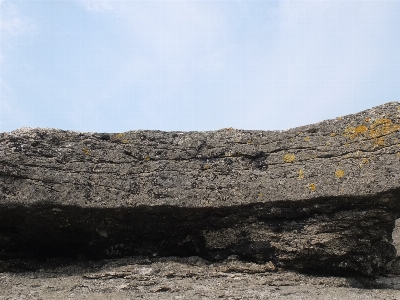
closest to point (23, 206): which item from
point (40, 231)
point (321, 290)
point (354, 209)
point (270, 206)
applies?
point (40, 231)

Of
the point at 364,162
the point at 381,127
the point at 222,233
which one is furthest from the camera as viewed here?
the point at 222,233

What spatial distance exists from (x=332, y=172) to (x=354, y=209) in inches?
20.8

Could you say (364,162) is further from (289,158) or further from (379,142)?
(289,158)

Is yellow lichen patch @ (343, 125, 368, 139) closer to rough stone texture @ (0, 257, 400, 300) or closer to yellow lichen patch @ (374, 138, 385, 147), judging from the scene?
yellow lichen patch @ (374, 138, 385, 147)

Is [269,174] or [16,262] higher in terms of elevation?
[269,174]

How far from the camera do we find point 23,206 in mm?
6047

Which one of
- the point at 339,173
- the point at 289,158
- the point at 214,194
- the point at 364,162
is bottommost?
the point at 214,194

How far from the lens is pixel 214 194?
6367 millimetres

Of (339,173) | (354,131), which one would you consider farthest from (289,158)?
(354,131)

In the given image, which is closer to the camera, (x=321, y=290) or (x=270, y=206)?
(x=321, y=290)

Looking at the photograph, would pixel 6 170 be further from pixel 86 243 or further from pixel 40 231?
pixel 86 243

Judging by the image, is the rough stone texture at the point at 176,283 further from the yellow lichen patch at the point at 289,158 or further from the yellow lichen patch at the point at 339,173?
the yellow lichen patch at the point at 289,158

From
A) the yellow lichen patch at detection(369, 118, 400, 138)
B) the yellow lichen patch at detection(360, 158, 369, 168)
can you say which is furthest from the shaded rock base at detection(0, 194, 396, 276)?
the yellow lichen patch at detection(369, 118, 400, 138)

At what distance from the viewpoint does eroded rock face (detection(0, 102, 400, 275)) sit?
6043 mm
